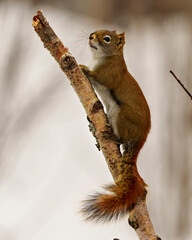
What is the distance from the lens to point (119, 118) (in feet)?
6.18

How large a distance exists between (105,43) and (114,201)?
88 centimetres

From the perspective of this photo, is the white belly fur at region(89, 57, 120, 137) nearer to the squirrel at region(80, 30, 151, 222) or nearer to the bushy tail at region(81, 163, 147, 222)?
the squirrel at region(80, 30, 151, 222)

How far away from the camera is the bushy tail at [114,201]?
144 centimetres

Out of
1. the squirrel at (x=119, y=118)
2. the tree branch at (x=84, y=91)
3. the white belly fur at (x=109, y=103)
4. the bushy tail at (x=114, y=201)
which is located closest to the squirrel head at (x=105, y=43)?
the squirrel at (x=119, y=118)

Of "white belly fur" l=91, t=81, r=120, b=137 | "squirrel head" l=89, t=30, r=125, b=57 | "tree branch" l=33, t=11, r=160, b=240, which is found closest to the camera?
"tree branch" l=33, t=11, r=160, b=240

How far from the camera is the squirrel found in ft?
4.83

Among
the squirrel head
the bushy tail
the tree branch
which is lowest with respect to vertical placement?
the bushy tail

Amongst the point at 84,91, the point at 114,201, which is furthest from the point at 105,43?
→ the point at 114,201

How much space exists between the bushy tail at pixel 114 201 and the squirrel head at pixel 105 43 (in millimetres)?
714

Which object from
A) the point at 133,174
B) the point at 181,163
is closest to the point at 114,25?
the point at 181,163

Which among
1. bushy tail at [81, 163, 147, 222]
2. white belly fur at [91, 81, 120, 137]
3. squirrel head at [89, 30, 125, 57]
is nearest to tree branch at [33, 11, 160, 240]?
bushy tail at [81, 163, 147, 222]

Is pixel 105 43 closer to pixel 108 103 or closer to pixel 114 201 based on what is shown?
pixel 108 103

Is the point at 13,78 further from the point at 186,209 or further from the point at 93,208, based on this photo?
the point at 186,209

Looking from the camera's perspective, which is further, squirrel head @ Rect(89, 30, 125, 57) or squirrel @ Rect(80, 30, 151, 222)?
squirrel head @ Rect(89, 30, 125, 57)
